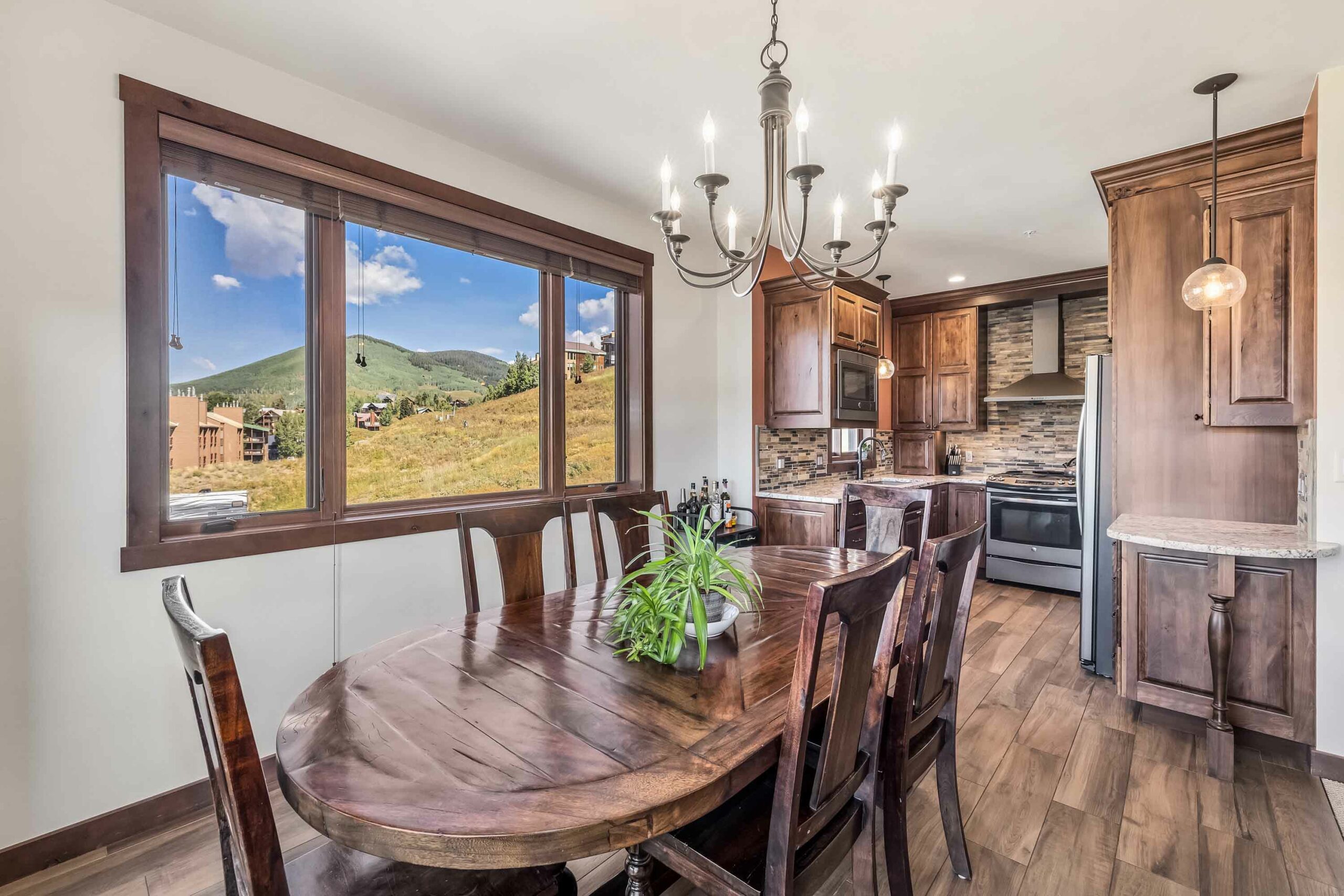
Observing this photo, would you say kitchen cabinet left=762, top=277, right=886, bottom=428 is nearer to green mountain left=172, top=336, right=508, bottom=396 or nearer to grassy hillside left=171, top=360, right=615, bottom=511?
grassy hillside left=171, top=360, right=615, bottom=511

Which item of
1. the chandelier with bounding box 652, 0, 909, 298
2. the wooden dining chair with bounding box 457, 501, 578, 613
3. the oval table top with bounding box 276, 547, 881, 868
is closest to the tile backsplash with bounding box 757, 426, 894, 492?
the wooden dining chair with bounding box 457, 501, 578, 613

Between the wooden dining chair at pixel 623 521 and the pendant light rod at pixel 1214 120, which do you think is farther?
the wooden dining chair at pixel 623 521

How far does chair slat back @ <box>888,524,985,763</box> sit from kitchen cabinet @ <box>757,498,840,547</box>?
212 cm

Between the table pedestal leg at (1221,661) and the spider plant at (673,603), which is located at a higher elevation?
the spider plant at (673,603)

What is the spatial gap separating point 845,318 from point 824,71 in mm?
2268

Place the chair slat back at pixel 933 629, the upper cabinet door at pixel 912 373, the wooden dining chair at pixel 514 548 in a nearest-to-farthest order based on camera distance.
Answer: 1. the chair slat back at pixel 933 629
2. the wooden dining chair at pixel 514 548
3. the upper cabinet door at pixel 912 373

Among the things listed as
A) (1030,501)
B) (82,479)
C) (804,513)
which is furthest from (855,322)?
(82,479)

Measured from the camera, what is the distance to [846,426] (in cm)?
436

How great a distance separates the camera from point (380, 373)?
100 inches

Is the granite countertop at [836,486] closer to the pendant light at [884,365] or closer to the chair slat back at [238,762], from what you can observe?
the pendant light at [884,365]

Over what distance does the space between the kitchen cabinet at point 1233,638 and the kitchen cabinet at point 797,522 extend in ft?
5.16

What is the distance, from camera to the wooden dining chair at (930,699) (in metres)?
1.37

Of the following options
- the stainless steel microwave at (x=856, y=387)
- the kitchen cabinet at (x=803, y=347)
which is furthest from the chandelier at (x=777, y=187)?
the stainless steel microwave at (x=856, y=387)

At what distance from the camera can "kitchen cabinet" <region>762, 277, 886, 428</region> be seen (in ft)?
13.4
